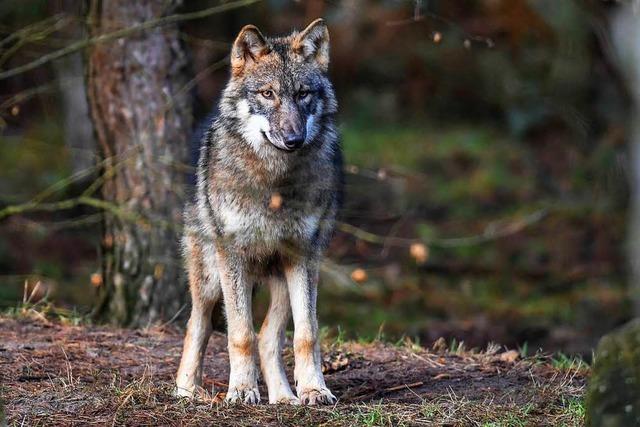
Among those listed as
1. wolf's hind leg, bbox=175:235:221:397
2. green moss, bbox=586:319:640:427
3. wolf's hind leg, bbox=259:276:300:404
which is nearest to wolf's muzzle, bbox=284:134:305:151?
wolf's hind leg, bbox=259:276:300:404

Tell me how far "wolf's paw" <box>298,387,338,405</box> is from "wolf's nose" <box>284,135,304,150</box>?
60.5 inches

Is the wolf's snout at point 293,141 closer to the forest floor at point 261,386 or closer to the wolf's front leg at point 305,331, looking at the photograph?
the wolf's front leg at point 305,331

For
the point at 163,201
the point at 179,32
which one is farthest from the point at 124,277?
the point at 179,32

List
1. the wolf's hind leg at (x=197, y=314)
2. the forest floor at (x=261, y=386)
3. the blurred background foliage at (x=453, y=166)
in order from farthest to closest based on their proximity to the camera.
→ the blurred background foliage at (x=453, y=166)
the wolf's hind leg at (x=197, y=314)
the forest floor at (x=261, y=386)

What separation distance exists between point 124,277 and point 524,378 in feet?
13.1

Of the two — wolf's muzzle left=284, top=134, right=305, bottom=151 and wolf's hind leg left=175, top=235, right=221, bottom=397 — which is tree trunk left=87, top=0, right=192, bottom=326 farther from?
wolf's muzzle left=284, top=134, right=305, bottom=151

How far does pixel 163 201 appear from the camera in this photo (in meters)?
9.58

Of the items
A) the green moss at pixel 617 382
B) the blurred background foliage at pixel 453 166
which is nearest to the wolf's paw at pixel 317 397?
the green moss at pixel 617 382

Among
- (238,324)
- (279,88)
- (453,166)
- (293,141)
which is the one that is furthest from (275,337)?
(453,166)

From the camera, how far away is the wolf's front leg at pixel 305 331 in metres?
6.77

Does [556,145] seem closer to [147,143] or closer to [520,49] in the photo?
[520,49]

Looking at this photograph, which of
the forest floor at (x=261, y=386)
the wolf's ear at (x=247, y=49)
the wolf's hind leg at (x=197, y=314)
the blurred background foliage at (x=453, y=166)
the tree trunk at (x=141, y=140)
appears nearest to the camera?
the forest floor at (x=261, y=386)

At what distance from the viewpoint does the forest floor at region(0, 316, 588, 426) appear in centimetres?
575

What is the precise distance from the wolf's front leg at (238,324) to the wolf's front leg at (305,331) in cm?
28
